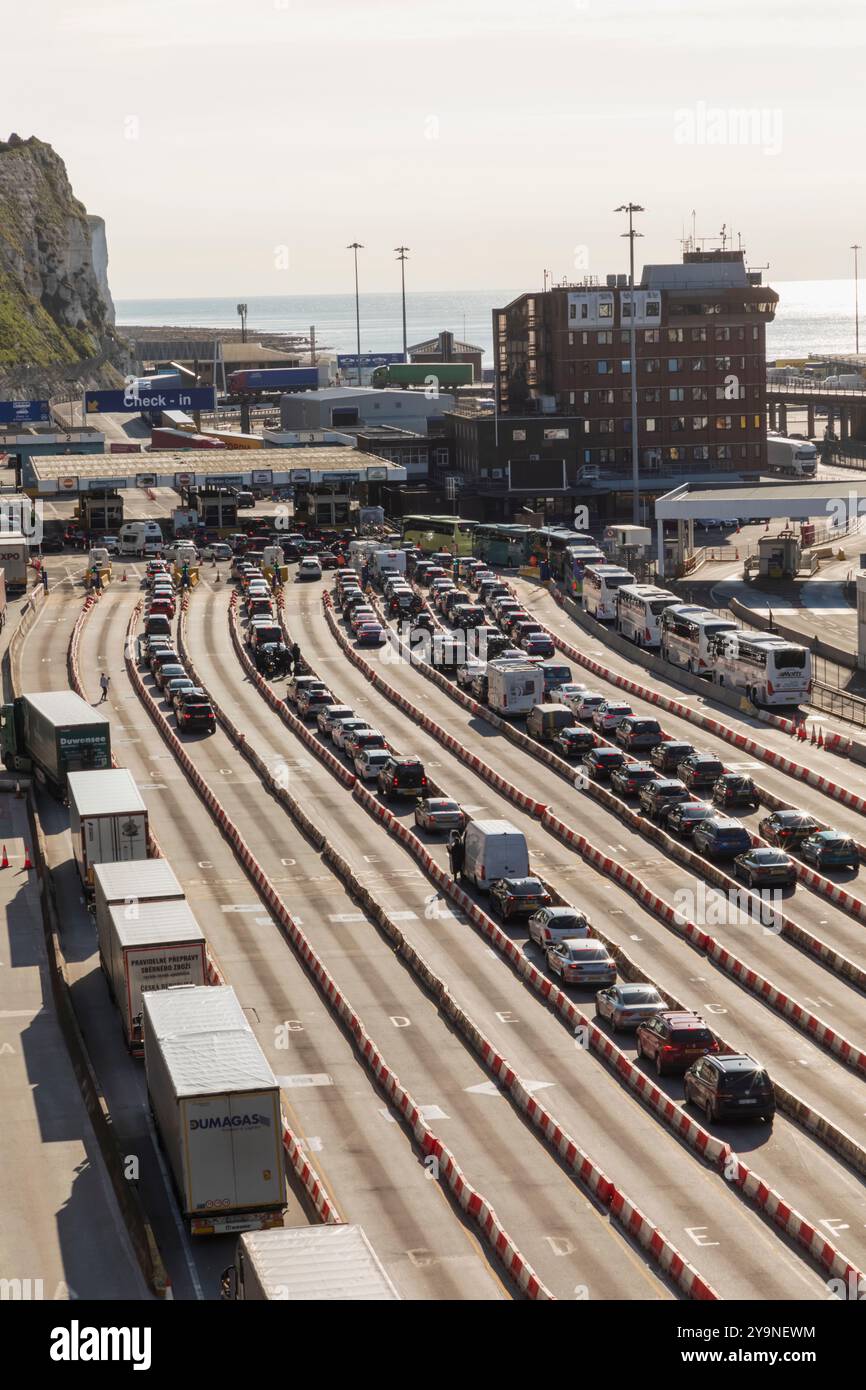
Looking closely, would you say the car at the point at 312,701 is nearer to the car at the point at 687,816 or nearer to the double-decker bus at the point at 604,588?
the car at the point at 687,816

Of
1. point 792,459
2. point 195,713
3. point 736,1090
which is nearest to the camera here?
point 736,1090

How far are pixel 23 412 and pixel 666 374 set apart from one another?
7505cm

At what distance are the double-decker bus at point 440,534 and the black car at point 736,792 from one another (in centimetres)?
6540

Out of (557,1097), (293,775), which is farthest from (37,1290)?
(293,775)

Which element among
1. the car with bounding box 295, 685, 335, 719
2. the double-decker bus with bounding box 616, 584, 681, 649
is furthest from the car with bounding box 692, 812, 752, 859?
the double-decker bus with bounding box 616, 584, 681, 649

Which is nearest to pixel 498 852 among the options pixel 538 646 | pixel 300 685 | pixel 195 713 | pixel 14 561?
pixel 195 713

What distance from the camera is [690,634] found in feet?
286

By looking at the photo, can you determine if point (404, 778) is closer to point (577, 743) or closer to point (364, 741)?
point (364, 741)

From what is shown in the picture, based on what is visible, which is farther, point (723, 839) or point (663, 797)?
point (663, 797)

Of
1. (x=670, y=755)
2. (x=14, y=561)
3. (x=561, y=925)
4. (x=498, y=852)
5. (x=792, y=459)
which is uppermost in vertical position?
(x=792, y=459)

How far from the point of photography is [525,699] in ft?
265

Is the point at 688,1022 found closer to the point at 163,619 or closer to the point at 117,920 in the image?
the point at 117,920
